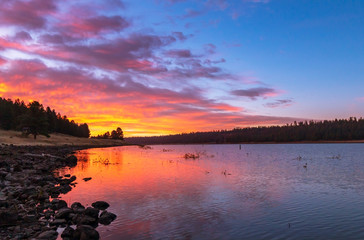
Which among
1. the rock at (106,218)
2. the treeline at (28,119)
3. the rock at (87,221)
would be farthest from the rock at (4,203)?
the treeline at (28,119)

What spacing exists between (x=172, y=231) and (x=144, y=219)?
9.25ft

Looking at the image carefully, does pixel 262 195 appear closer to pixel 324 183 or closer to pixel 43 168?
pixel 324 183

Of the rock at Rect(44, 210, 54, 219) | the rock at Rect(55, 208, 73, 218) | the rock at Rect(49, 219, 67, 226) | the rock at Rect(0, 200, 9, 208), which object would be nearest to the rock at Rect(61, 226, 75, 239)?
the rock at Rect(49, 219, 67, 226)

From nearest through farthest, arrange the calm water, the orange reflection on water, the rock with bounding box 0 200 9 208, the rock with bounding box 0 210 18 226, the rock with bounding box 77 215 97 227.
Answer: the rock with bounding box 0 210 18 226
the calm water
the rock with bounding box 77 215 97 227
the orange reflection on water
the rock with bounding box 0 200 9 208

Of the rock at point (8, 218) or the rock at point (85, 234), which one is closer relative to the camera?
the rock at point (85, 234)

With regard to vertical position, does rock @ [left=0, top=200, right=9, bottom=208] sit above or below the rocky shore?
above

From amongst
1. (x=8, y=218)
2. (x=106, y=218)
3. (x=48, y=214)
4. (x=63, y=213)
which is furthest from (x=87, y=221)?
(x=8, y=218)

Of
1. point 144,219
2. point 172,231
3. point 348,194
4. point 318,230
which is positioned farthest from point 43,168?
point 348,194

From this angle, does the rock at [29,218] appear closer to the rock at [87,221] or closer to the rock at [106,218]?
the rock at [87,221]

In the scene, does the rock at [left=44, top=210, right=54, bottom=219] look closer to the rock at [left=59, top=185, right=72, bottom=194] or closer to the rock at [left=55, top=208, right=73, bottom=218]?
the rock at [left=55, top=208, right=73, bottom=218]

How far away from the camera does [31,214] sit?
15.6 metres

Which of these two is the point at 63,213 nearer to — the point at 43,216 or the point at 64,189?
the point at 43,216

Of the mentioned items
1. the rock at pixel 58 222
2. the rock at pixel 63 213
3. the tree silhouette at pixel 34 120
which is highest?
the tree silhouette at pixel 34 120

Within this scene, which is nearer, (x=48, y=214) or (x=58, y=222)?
(x=58, y=222)
